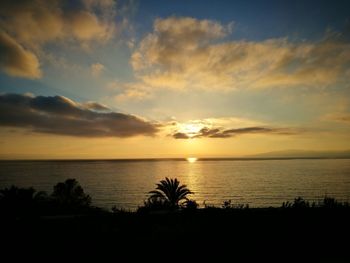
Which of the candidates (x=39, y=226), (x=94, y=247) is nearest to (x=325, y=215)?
(x=94, y=247)

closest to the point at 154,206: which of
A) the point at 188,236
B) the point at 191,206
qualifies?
the point at 191,206

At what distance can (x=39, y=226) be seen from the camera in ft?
35.6

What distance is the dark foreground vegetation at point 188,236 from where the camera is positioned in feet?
27.2

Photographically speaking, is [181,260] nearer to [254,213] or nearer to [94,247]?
[94,247]

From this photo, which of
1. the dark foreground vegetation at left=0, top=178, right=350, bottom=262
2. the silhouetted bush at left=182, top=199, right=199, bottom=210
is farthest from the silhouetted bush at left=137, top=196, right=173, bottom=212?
the dark foreground vegetation at left=0, top=178, right=350, bottom=262

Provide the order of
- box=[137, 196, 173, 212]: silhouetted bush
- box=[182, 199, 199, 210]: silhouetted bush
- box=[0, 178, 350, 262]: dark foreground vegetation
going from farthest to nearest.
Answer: box=[137, 196, 173, 212]: silhouetted bush → box=[182, 199, 199, 210]: silhouetted bush → box=[0, 178, 350, 262]: dark foreground vegetation

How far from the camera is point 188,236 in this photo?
9719 millimetres

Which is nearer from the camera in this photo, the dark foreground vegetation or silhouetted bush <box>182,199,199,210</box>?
the dark foreground vegetation

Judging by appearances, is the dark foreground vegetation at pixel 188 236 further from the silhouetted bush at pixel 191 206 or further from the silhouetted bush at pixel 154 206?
the silhouetted bush at pixel 154 206

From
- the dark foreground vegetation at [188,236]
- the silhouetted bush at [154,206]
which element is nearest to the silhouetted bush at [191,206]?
the dark foreground vegetation at [188,236]

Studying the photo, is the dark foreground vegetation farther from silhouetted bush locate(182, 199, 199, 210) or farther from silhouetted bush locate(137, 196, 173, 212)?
silhouetted bush locate(137, 196, 173, 212)

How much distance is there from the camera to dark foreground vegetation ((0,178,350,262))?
828 centimetres

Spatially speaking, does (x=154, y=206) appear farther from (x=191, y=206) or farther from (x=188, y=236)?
(x=188, y=236)

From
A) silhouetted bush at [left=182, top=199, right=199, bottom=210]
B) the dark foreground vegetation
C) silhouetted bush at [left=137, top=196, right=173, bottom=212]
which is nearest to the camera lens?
the dark foreground vegetation
